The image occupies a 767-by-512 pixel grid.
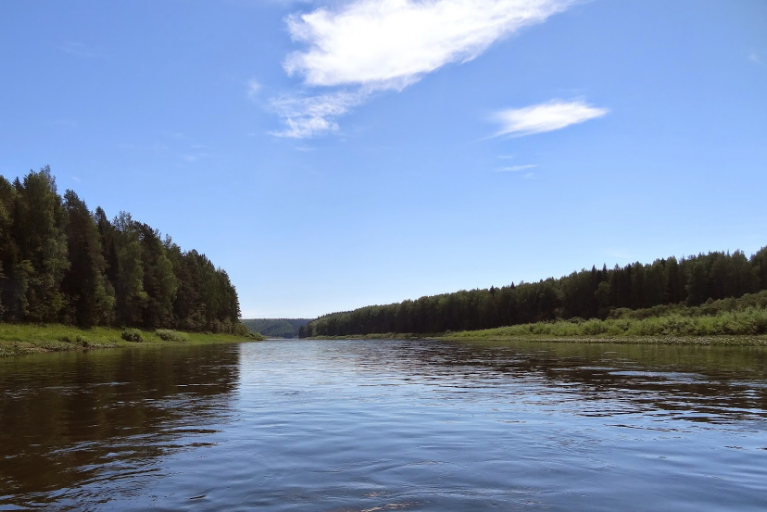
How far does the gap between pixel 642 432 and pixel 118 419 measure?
13180mm

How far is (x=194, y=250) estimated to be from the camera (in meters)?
152

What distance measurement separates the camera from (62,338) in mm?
62375

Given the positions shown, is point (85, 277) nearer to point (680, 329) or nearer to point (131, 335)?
point (131, 335)

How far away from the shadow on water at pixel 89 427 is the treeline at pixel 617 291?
11777 centimetres

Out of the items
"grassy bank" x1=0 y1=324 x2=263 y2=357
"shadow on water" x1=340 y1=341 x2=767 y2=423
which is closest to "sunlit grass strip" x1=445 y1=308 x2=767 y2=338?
"shadow on water" x1=340 y1=341 x2=767 y2=423

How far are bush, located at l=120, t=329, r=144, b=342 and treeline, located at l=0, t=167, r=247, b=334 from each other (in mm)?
3658

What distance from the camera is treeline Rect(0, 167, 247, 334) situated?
62156 millimetres

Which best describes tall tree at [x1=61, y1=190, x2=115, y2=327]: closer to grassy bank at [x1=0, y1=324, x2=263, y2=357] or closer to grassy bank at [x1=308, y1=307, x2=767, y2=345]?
grassy bank at [x1=0, y1=324, x2=263, y2=357]

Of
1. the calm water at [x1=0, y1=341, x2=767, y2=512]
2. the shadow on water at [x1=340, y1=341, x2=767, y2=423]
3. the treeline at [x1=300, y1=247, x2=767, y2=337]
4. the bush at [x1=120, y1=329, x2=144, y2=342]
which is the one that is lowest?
the shadow on water at [x1=340, y1=341, x2=767, y2=423]

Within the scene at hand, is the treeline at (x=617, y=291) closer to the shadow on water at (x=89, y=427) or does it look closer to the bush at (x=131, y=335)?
the bush at (x=131, y=335)

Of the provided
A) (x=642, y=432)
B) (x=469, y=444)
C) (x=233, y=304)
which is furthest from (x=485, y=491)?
(x=233, y=304)

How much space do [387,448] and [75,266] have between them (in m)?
81.8

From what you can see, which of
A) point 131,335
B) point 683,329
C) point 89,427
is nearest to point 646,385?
point 89,427

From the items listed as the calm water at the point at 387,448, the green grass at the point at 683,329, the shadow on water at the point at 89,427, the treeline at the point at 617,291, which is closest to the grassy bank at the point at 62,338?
the shadow on water at the point at 89,427
